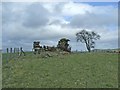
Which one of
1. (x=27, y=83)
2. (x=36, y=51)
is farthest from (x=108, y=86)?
(x=36, y=51)

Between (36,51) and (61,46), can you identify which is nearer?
(36,51)

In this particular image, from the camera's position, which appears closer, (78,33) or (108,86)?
(108,86)

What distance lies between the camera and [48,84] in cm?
1447

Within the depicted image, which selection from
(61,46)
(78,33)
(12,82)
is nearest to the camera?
(12,82)

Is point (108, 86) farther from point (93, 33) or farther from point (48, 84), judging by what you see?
point (93, 33)

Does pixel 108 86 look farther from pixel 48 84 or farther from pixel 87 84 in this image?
pixel 48 84

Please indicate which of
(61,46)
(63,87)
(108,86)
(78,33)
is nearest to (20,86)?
(63,87)

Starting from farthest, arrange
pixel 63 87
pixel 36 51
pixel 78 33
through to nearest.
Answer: pixel 78 33
pixel 36 51
pixel 63 87

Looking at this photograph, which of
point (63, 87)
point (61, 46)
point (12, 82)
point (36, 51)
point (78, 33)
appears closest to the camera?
point (63, 87)

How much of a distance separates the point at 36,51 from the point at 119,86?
43.6m

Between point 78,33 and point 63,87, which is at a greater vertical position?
point 78,33

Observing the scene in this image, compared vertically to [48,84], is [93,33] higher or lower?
higher

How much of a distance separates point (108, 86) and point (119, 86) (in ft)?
1.78

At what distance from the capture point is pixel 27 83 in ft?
50.1
